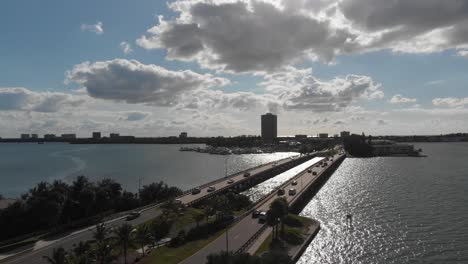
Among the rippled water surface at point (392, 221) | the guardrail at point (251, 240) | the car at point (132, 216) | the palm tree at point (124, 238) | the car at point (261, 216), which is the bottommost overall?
the rippled water surface at point (392, 221)

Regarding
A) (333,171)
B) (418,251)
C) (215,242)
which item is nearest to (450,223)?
(418,251)

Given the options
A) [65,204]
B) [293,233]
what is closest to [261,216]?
[293,233]

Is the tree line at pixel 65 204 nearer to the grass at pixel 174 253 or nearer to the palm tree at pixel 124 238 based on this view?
the grass at pixel 174 253

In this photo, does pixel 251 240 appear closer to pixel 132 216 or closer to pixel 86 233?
pixel 132 216

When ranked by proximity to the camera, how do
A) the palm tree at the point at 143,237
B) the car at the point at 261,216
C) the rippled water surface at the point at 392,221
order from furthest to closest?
1. the car at the point at 261,216
2. the rippled water surface at the point at 392,221
3. the palm tree at the point at 143,237

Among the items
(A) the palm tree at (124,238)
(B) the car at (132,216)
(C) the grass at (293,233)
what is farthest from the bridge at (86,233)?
(C) the grass at (293,233)

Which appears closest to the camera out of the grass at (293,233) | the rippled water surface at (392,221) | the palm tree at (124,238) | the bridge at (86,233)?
the palm tree at (124,238)
